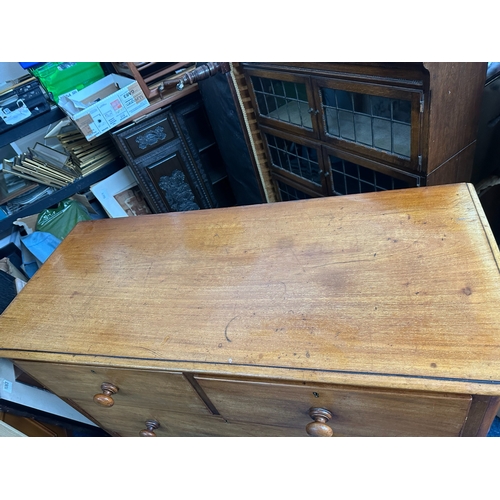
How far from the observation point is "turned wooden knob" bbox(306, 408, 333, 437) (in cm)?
61

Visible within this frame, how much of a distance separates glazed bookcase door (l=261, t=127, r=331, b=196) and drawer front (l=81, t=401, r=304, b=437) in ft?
2.98

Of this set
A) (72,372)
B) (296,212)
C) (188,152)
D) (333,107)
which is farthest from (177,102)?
(72,372)

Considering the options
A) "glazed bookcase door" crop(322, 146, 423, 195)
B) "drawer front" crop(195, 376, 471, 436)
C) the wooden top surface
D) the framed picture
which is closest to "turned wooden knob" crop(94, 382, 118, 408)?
the wooden top surface

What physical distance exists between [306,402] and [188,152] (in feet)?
5.02

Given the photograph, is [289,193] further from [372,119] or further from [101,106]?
[101,106]

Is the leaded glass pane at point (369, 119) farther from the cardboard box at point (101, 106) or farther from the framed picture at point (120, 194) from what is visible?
the framed picture at point (120, 194)

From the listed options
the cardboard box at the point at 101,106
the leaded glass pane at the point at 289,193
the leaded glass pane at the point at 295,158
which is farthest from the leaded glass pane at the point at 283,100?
the cardboard box at the point at 101,106

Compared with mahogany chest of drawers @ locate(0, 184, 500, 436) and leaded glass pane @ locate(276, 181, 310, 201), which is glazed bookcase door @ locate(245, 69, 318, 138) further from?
mahogany chest of drawers @ locate(0, 184, 500, 436)

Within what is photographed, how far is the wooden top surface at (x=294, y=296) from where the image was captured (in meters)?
0.56

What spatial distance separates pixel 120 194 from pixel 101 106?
531 millimetres

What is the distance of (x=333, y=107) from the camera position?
1150 mm

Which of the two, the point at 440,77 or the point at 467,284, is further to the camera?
the point at 440,77

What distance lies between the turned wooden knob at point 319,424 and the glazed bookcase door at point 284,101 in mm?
934

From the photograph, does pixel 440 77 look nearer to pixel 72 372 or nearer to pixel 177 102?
pixel 72 372
